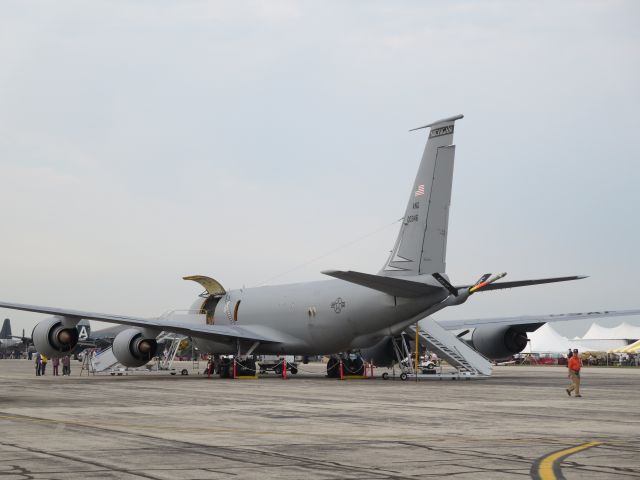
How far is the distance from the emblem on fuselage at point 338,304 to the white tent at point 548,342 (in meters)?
54.5

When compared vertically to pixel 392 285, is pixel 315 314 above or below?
below

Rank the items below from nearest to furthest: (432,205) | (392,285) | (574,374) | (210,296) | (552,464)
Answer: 1. (552,464)
2. (574,374)
3. (392,285)
4. (432,205)
5. (210,296)

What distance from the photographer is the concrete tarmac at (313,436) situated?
1057 centimetres

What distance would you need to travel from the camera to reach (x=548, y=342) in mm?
89875

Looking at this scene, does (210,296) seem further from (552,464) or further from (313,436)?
(552,464)

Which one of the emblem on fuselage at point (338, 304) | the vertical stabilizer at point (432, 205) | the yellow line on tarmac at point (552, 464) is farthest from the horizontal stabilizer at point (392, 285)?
the yellow line on tarmac at point (552, 464)

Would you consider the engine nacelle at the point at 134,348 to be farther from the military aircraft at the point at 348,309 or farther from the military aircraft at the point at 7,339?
the military aircraft at the point at 7,339

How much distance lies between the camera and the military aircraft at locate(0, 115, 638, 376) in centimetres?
3409

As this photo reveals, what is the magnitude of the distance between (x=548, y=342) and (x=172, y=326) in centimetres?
5939

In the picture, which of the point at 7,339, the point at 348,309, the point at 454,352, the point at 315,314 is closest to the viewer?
the point at 348,309

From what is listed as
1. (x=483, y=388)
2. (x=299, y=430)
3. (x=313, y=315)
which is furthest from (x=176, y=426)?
(x=313, y=315)

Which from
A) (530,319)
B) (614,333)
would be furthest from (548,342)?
(530,319)

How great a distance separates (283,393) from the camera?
27.1m

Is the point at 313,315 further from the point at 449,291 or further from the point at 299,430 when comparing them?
the point at 299,430
